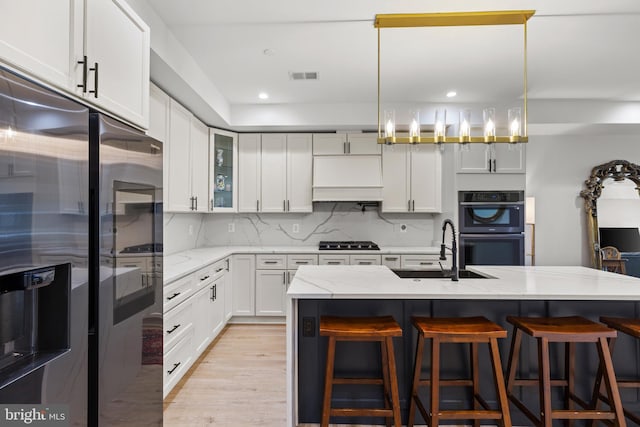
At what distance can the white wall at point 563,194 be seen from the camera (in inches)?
189

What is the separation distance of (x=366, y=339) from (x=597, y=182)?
4.63 meters

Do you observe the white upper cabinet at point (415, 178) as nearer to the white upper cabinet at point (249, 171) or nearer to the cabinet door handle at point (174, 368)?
the white upper cabinet at point (249, 171)

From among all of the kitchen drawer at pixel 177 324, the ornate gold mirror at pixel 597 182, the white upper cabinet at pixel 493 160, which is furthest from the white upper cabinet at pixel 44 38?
the ornate gold mirror at pixel 597 182

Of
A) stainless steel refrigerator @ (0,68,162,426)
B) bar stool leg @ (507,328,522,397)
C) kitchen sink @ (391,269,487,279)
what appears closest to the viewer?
stainless steel refrigerator @ (0,68,162,426)

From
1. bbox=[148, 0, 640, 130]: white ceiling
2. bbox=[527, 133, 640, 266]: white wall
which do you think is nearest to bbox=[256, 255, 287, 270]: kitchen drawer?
bbox=[148, 0, 640, 130]: white ceiling

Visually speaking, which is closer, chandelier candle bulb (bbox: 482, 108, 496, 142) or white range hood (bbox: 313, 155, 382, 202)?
chandelier candle bulb (bbox: 482, 108, 496, 142)

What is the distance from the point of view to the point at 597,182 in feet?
15.5

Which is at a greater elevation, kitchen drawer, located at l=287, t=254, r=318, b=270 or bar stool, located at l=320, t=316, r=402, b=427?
kitchen drawer, located at l=287, t=254, r=318, b=270

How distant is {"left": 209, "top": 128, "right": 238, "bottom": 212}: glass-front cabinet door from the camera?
4105 mm

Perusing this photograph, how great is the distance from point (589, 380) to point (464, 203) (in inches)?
88.3

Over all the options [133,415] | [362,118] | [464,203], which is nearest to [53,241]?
[133,415]

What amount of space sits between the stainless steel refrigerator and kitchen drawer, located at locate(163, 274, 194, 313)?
0.70 m

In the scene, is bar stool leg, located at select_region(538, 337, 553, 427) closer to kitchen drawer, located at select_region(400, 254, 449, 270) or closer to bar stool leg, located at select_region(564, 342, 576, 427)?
bar stool leg, located at select_region(564, 342, 576, 427)

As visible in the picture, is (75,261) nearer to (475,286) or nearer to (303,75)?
(475,286)
